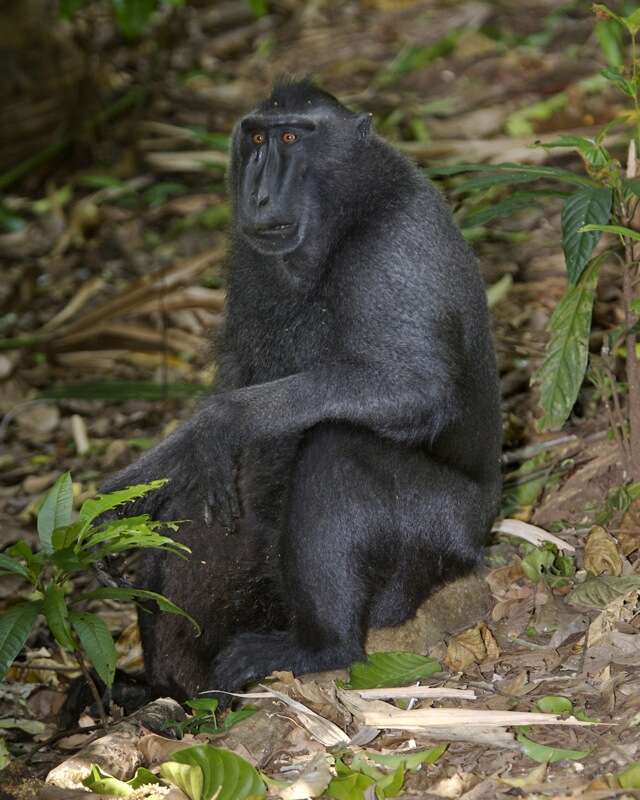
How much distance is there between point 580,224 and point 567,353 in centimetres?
57

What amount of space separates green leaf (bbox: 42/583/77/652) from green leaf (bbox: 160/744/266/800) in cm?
62

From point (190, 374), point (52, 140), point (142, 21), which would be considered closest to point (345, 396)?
point (190, 374)

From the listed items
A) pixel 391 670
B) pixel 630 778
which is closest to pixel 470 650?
pixel 391 670

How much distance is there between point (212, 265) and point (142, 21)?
6.06 ft

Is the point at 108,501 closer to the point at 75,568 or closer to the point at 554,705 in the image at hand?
the point at 75,568

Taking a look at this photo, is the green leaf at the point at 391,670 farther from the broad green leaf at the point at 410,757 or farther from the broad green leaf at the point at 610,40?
the broad green leaf at the point at 610,40

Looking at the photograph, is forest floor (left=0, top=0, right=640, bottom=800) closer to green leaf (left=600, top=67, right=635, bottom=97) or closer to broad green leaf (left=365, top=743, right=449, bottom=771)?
broad green leaf (left=365, top=743, right=449, bottom=771)

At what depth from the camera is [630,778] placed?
3.58 meters

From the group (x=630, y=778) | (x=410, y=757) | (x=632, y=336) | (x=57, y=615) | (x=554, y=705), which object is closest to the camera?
(x=630, y=778)

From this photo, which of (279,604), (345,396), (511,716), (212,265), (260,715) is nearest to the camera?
(511,716)

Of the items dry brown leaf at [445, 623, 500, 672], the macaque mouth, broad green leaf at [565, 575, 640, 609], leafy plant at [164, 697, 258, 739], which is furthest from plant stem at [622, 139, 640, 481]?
leafy plant at [164, 697, 258, 739]

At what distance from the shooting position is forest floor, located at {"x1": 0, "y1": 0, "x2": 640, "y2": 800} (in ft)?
14.0

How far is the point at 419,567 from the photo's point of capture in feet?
16.4

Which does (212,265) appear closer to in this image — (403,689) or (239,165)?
(239,165)
